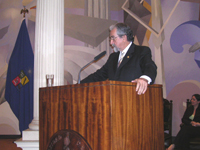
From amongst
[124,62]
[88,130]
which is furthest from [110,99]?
[124,62]

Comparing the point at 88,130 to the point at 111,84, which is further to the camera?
the point at 88,130

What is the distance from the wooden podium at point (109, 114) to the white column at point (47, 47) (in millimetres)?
1168

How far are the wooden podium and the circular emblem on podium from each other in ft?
0.10

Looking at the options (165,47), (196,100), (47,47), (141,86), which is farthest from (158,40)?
(141,86)

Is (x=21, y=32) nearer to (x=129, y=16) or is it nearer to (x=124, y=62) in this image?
(x=129, y=16)

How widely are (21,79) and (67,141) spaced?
15.2 ft

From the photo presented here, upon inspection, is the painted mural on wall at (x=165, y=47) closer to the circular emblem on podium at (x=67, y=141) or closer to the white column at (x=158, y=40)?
the white column at (x=158, y=40)

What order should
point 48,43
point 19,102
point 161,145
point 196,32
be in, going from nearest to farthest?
point 161,145 → point 48,43 → point 196,32 → point 19,102

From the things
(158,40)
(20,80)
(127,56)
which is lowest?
(20,80)

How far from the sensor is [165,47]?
489 centimetres

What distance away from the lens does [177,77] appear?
4.70m

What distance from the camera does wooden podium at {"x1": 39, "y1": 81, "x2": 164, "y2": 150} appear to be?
1.21 m

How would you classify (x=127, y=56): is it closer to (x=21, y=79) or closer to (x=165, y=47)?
(x=165, y=47)

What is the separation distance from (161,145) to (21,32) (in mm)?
5320
